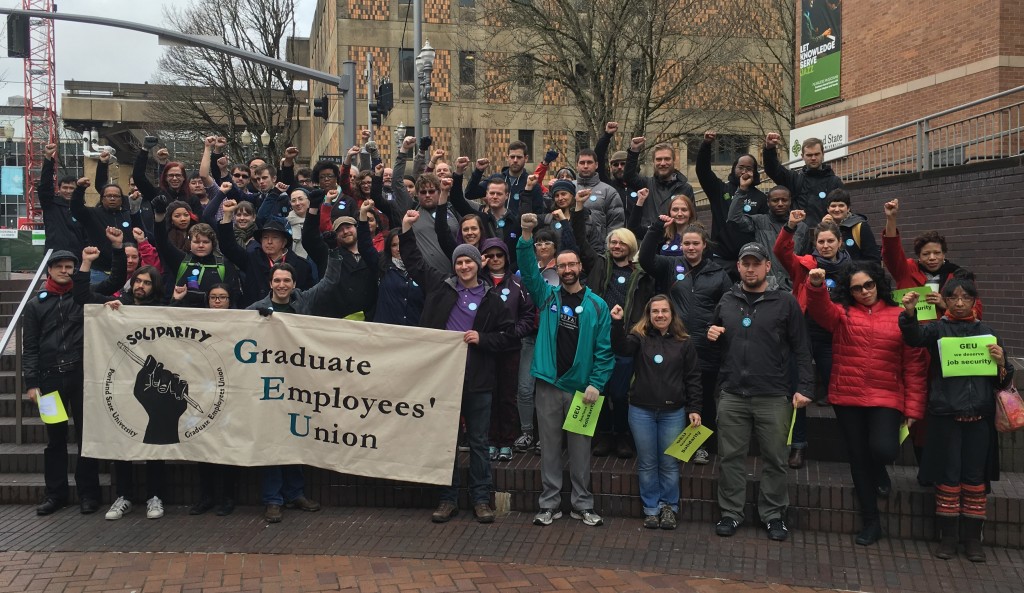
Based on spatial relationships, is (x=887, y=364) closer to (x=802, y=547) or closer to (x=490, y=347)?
(x=802, y=547)

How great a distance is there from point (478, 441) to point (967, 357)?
3.50m

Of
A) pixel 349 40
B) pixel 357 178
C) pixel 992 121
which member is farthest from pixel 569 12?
pixel 349 40

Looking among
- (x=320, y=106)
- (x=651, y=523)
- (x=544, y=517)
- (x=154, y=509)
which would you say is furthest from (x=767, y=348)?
(x=320, y=106)

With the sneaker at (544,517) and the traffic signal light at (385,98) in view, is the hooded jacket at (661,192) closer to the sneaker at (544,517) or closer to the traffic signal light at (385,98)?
the sneaker at (544,517)

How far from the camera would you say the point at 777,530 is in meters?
6.46

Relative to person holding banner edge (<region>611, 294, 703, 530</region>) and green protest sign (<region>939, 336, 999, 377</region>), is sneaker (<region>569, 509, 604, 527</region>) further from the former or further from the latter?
green protest sign (<region>939, 336, 999, 377</region>)

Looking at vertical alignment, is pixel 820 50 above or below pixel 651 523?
above

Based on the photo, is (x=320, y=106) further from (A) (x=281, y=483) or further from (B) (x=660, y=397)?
(B) (x=660, y=397)

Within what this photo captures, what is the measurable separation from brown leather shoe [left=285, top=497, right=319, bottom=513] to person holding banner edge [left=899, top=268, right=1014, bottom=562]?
4629 mm

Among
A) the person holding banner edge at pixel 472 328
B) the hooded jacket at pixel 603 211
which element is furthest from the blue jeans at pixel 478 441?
the hooded jacket at pixel 603 211

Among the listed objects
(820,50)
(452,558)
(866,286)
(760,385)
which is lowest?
(452,558)

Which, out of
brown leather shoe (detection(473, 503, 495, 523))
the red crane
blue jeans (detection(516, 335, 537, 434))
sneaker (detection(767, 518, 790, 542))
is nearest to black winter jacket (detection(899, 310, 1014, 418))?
sneaker (detection(767, 518, 790, 542))

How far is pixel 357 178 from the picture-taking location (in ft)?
31.5

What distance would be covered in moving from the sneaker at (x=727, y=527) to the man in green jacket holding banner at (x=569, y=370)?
2.86 feet
